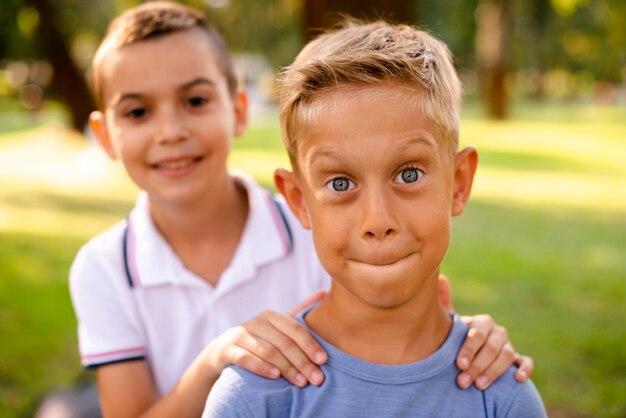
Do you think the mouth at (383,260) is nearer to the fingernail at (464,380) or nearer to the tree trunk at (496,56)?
the fingernail at (464,380)

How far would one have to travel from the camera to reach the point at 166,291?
8.60 feet

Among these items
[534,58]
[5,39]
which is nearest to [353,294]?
[5,39]

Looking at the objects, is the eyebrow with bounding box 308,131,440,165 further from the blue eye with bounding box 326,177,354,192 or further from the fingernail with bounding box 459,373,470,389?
the fingernail with bounding box 459,373,470,389

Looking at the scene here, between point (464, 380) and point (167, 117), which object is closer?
point (464, 380)

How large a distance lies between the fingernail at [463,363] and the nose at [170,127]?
1238mm

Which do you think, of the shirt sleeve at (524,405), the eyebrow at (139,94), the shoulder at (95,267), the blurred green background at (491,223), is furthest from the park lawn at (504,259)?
the shirt sleeve at (524,405)

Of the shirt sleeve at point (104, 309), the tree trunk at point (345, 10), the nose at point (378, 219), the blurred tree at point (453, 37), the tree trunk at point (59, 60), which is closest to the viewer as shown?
the nose at point (378, 219)

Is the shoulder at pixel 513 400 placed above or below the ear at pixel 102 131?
below

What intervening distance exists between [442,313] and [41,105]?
117ft

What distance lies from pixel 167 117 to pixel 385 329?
1139 mm

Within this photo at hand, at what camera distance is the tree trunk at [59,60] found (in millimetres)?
15070

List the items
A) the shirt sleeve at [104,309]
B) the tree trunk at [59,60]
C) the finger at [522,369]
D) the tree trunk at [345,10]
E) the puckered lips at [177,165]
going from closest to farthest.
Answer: the finger at [522,369] < the shirt sleeve at [104,309] < the puckered lips at [177,165] < the tree trunk at [345,10] < the tree trunk at [59,60]

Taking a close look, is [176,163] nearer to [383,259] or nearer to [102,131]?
[102,131]

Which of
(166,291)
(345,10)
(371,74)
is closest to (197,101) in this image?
(166,291)
